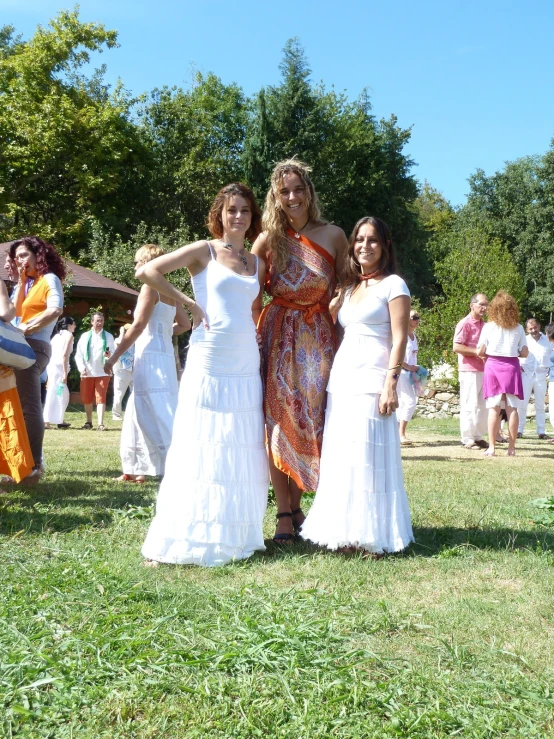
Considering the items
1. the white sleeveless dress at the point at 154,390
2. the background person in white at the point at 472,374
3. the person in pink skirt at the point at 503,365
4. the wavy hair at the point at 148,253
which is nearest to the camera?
the wavy hair at the point at 148,253

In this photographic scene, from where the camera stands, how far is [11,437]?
6.00 meters

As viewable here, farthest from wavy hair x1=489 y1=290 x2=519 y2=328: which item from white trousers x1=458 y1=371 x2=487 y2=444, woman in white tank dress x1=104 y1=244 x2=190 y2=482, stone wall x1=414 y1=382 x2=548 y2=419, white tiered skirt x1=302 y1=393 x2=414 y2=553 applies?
stone wall x1=414 y1=382 x2=548 y2=419

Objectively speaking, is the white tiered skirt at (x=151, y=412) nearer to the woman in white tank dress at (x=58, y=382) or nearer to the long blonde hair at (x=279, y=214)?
the long blonde hair at (x=279, y=214)

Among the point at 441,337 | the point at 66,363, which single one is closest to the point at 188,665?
the point at 66,363

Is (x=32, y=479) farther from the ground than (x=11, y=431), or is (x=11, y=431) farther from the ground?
(x=11, y=431)

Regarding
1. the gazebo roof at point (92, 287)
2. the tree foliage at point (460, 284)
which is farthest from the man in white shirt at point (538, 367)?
the gazebo roof at point (92, 287)

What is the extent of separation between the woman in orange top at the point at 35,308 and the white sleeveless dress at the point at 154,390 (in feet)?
2.75

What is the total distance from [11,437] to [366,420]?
281 centimetres

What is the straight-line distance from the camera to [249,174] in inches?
1447

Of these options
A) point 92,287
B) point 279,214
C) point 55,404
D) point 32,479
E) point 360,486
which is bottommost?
point 32,479

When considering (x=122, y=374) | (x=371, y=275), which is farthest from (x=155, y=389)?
(x=122, y=374)

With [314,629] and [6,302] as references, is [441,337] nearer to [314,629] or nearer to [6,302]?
[6,302]

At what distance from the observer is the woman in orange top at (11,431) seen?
5.94 m

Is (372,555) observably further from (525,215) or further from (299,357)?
(525,215)
